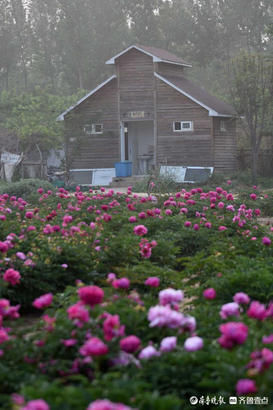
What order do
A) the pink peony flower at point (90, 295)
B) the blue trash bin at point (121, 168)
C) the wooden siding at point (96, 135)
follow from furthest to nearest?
1. the wooden siding at point (96, 135)
2. the blue trash bin at point (121, 168)
3. the pink peony flower at point (90, 295)

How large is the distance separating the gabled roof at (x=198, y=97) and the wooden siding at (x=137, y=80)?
63 centimetres

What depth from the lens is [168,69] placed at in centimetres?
3188

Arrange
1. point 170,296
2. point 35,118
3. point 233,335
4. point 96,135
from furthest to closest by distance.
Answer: point 35,118 → point 96,135 → point 170,296 → point 233,335

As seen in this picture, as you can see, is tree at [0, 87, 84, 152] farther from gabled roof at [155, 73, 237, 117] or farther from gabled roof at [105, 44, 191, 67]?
gabled roof at [155, 73, 237, 117]

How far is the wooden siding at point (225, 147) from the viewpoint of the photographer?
30.0 metres

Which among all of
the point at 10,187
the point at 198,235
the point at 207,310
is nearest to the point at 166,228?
the point at 198,235

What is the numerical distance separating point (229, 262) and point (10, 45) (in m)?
54.9

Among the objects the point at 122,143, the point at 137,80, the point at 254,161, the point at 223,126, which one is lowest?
the point at 254,161

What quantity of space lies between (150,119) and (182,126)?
155cm

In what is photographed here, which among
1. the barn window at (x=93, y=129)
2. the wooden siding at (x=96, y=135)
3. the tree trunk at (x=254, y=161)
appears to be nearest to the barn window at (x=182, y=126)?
the wooden siding at (x=96, y=135)

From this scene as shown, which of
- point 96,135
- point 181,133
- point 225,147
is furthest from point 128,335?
point 96,135

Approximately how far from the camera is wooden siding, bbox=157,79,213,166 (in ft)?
97.3

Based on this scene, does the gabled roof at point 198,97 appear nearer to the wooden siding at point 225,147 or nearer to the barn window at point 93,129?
the wooden siding at point 225,147
